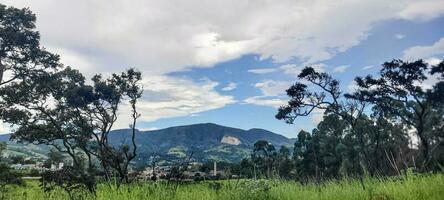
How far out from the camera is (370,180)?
12.8m

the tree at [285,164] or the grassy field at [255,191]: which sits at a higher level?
the tree at [285,164]

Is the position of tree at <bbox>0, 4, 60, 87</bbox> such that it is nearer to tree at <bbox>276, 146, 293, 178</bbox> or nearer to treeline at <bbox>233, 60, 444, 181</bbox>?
treeline at <bbox>233, 60, 444, 181</bbox>

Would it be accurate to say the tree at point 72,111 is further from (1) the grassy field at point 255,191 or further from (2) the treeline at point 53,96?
(1) the grassy field at point 255,191

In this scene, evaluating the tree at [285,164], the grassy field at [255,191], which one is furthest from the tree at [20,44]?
the tree at [285,164]

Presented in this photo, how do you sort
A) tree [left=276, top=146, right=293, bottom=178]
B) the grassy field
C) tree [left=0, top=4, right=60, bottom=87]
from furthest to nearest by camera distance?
1. tree [left=276, top=146, right=293, bottom=178]
2. tree [left=0, top=4, right=60, bottom=87]
3. the grassy field

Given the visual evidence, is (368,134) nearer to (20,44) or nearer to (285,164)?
(285,164)

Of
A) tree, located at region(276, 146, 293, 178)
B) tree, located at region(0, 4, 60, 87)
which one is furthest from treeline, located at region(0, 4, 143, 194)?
tree, located at region(276, 146, 293, 178)

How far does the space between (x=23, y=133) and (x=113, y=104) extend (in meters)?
8.06

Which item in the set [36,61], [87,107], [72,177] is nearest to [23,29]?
[36,61]

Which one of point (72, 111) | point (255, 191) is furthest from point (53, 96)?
point (255, 191)

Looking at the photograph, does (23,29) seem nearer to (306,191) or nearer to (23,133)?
(23,133)

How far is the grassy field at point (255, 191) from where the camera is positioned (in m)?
9.59

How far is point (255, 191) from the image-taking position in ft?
33.7

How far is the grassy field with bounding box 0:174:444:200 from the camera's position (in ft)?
31.5
